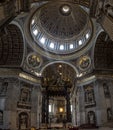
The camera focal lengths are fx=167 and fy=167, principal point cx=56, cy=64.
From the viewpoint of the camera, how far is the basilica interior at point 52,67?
2123cm

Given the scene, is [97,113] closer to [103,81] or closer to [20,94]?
[103,81]

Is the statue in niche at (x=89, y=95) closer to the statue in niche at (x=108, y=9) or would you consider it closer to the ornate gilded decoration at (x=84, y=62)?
the ornate gilded decoration at (x=84, y=62)

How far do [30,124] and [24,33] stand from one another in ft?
40.9

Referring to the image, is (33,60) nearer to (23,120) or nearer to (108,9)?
(23,120)

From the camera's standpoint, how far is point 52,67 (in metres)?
31.1

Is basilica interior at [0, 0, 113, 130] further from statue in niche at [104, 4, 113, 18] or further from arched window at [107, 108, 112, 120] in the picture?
statue in niche at [104, 4, 113, 18]

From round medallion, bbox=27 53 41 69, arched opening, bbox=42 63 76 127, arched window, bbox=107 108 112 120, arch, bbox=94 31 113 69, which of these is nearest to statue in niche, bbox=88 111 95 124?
arched window, bbox=107 108 112 120

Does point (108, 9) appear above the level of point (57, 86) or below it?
above

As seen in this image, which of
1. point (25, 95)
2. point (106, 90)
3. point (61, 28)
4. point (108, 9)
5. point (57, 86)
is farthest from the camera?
point (61, 28)

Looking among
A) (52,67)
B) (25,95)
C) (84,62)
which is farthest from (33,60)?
(84,62)

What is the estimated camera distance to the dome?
26938mm

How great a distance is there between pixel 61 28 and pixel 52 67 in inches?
286

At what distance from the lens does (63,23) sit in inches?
1169

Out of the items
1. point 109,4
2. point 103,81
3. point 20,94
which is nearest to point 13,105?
point 20,94
